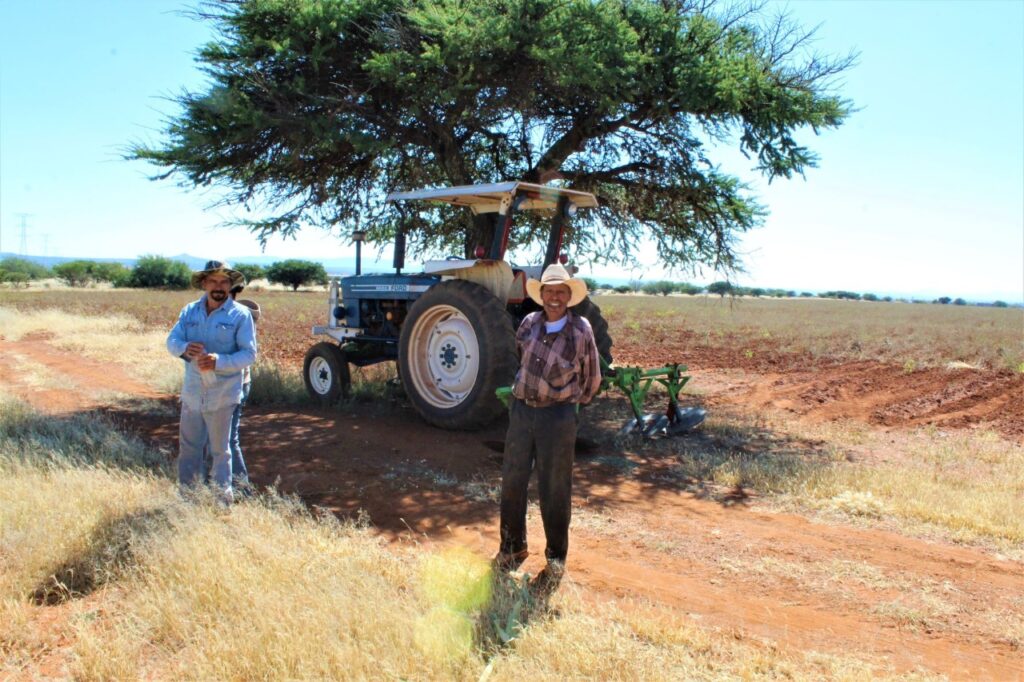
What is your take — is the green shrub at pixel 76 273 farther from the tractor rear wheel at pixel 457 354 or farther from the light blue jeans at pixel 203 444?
the light blue jeans at pixel 203 444

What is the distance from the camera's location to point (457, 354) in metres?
8.81

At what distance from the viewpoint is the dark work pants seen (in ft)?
15.5

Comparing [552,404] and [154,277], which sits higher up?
[154,277]

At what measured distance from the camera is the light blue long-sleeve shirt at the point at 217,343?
5355 mm

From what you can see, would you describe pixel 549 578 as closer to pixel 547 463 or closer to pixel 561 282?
pixel 547 463

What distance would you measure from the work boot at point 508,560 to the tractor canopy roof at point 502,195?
4166 millimetres

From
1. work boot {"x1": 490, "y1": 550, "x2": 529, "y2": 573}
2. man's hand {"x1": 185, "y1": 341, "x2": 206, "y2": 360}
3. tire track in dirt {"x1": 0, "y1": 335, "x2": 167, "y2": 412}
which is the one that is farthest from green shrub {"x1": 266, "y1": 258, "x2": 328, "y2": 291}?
work boot {"x1": 490, "y1": 550, "x2": 529, "y2": 573}

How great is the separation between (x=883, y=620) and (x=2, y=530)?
4913mm

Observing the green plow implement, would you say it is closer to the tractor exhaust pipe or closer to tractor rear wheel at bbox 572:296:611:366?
tractor rear wheel at bbox 572:296:611:366

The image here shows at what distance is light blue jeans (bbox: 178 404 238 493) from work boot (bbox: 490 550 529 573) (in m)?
1.87

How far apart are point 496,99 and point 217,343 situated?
6147 mm

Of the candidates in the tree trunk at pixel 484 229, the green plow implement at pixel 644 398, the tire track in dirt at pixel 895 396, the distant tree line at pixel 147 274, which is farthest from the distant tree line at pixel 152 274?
the green plow implement at pixel 644 398

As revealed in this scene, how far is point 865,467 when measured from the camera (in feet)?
24.5

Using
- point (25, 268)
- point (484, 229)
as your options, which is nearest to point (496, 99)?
point (484, 229)
